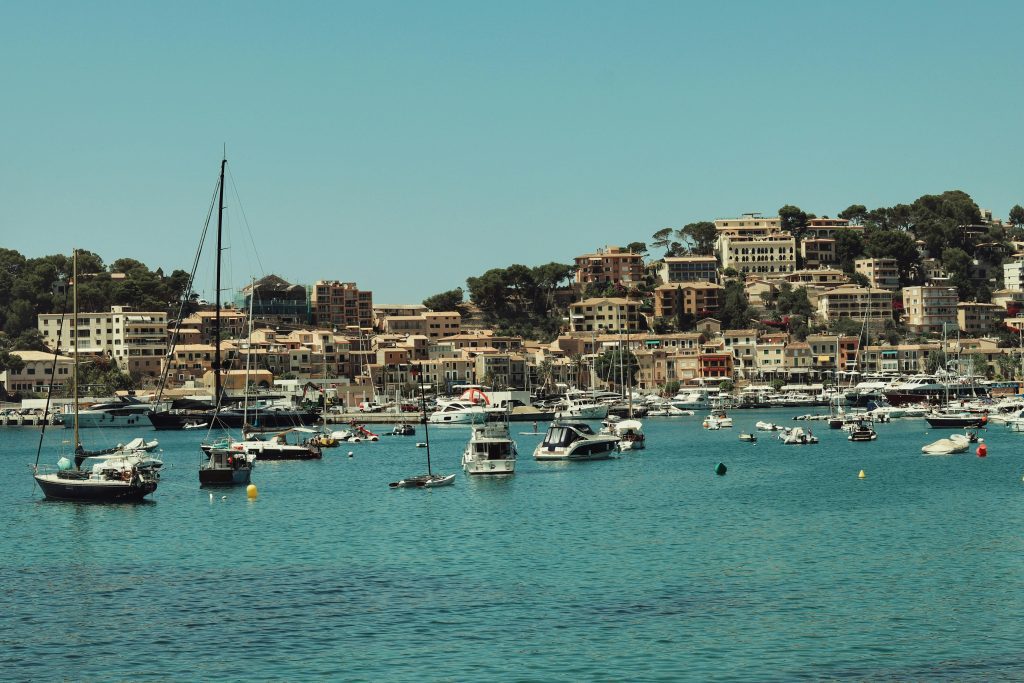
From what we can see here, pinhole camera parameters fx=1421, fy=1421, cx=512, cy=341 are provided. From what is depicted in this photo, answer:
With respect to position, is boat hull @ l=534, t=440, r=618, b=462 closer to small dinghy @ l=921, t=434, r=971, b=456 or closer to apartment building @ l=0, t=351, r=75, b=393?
small dinghy @ l=921, t=434, r=971, b=456

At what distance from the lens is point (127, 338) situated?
181 metres

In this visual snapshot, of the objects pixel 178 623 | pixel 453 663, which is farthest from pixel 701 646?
pixel 178 623

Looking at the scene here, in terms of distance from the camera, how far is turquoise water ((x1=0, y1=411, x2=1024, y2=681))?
2641 centimetres

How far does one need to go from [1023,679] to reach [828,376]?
164388 millimetres

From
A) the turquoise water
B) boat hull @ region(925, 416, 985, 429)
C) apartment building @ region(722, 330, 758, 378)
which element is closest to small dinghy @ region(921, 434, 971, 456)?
the turquoise water

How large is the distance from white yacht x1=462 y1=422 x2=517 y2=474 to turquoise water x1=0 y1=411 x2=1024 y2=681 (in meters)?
2.42

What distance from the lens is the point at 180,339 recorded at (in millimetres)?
183375

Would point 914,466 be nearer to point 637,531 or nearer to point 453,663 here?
point 637,531

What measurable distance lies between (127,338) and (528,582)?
15456cm

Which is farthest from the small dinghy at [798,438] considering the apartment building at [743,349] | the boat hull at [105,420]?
the apartment building at [743,349]

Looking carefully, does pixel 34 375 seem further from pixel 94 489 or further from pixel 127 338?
pixel 94 489

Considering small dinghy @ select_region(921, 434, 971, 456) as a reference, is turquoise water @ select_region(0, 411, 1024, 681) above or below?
below

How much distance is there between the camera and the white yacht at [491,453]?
2442 inches

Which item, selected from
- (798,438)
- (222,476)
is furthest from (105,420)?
(222,476)
